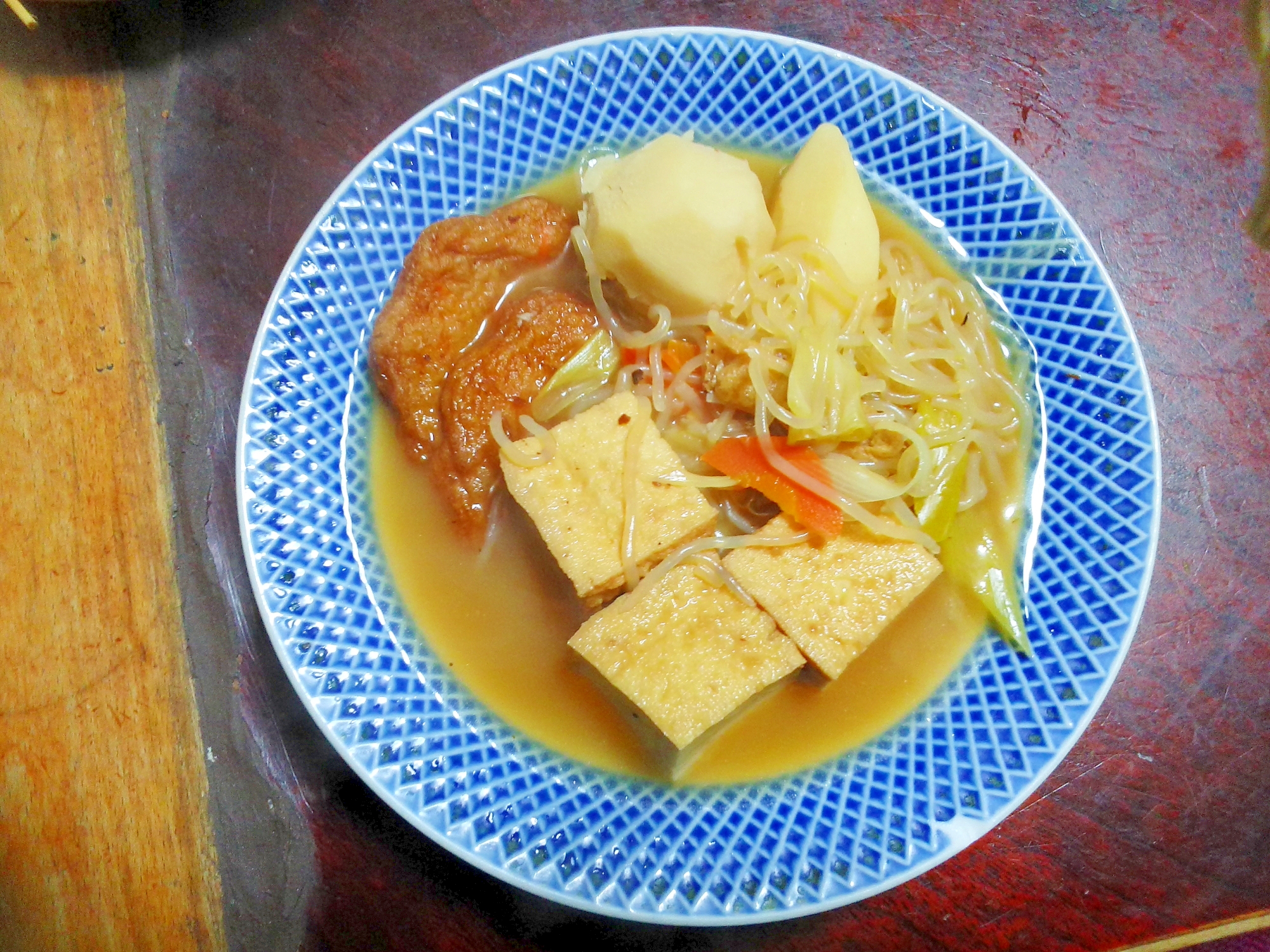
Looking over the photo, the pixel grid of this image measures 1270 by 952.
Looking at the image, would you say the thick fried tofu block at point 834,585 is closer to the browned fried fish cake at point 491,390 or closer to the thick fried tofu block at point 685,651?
the thick fried tofu block at point 685,651

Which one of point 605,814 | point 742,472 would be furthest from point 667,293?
point 605,814

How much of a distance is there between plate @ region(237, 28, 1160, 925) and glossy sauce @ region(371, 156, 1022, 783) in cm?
5

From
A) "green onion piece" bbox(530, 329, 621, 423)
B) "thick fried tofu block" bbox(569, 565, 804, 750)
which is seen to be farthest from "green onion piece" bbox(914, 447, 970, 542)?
"green onion piece" bbox(530, 329, 621, 423)

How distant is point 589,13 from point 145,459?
2.30m

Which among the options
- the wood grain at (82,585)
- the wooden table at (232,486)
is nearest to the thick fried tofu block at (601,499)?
the wooden table at (232,486)

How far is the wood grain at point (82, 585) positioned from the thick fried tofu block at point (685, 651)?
1.33 m

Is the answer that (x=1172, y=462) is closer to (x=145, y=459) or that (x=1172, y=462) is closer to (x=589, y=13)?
(x=589, y=13)

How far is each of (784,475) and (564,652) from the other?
0.90 meters

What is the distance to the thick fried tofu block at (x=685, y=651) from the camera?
2.00 metres

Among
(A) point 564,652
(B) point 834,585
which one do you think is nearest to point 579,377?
(A) point 564,652

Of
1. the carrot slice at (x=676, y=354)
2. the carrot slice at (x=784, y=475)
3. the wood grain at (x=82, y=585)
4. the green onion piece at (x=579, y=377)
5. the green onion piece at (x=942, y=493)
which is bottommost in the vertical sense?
the wood grain at (x=82, y=585)

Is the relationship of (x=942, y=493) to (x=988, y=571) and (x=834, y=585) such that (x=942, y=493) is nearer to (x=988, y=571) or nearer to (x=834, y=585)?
(x=988, y=571)

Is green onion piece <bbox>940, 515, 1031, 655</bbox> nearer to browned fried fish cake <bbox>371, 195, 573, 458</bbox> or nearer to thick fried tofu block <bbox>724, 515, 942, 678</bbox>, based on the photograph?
thick fried tofu block <bbox>724, 515, 942, 678</bbox>

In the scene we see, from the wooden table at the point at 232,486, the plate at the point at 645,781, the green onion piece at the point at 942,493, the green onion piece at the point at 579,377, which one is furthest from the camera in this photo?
the green onion piece at the point at 579,377
